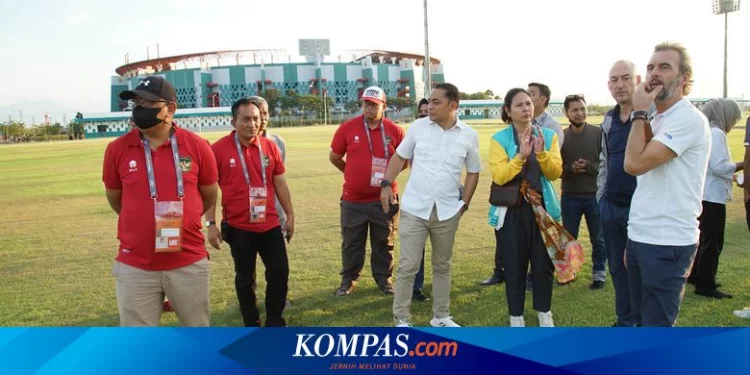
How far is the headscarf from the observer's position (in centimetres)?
446

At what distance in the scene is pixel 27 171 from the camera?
2108cm

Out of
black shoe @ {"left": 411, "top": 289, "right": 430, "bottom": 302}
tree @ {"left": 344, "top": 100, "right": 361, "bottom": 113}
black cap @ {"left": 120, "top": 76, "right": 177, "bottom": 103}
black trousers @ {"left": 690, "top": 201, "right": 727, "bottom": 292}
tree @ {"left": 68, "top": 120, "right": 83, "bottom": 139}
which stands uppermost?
tree @ {"left": 344, "top": 100, "right": 361, "bottom": 113}

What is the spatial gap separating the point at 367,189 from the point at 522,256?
1703 millimetres

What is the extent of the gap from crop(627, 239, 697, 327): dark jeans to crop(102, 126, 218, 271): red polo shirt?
2450 millimetres

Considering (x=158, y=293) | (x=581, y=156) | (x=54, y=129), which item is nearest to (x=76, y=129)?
(x=54, y=129)

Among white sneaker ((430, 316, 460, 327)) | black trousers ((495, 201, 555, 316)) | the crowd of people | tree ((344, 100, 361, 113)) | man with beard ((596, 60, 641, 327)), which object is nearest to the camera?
the crowd of people

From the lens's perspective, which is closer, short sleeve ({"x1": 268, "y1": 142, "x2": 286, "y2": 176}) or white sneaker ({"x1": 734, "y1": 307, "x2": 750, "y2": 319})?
white sneaker ({"x1": 734, "y1": 307, "x2": 750, "y2": 319})

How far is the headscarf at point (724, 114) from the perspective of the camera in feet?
14.6

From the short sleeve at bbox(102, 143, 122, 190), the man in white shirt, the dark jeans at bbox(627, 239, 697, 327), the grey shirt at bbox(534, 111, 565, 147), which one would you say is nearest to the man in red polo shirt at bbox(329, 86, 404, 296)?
the man in white shirt

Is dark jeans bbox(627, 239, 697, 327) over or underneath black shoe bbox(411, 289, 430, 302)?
over

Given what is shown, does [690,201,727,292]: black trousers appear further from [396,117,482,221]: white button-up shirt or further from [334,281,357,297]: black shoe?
[334,281,357,297]: black shoe

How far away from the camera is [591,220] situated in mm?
5230

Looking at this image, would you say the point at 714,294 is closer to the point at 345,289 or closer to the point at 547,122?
the point at 547,122

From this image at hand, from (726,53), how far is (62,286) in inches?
2094
